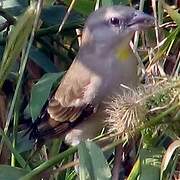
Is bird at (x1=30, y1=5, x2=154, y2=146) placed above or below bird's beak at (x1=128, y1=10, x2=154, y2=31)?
below

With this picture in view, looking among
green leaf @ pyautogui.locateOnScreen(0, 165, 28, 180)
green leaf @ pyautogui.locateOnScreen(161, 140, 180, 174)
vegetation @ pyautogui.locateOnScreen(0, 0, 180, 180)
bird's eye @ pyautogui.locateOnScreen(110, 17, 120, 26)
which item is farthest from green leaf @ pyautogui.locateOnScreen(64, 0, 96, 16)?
green leaf @ pyautogui.locateOnScreen(161, 140, 180, 174)

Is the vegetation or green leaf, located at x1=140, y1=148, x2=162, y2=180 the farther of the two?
green leaf, located at x1=140, y1=148, x2=162, y2=180

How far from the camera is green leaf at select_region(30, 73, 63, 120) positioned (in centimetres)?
171

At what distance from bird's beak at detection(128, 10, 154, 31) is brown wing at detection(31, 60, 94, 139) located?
27 cm

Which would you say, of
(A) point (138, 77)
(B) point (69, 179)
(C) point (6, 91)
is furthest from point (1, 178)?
(C) point (6, 91)

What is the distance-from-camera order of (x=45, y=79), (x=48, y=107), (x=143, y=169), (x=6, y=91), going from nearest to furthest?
(x=143, y=169) → (x=45, y=79) → (x=48, y=107) → (x=6, y=91)

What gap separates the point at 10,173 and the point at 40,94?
400mm

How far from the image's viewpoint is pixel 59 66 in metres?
2.21

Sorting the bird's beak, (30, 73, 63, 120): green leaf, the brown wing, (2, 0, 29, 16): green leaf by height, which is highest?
the bird's beak

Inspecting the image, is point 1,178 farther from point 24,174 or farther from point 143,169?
point 143,169

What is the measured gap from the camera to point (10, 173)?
4.55 feet

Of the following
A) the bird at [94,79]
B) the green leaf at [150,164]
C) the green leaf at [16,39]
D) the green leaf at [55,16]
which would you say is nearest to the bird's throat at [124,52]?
the bird at [94,79]

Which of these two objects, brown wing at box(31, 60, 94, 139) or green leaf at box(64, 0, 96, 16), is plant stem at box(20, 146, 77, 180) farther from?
green leaf at box(64, 0, 96, 16)

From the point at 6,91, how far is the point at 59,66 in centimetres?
20
